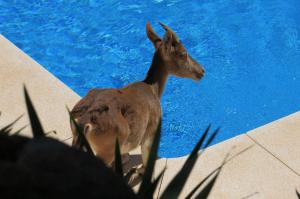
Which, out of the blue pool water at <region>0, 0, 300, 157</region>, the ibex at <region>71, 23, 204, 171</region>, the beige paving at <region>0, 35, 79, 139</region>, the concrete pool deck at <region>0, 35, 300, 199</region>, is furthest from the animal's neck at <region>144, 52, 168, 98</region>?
the blue pool water at <region>0, 0, 300, 157</region>

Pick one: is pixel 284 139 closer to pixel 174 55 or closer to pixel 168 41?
pixel 174 55

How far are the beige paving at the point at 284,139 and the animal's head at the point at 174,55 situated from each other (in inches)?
44.7

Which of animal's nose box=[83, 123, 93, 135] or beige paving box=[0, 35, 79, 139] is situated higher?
Answer: animal's nose box=[83, 123, 93, 135]

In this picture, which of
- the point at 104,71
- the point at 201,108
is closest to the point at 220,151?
the point at 201,108

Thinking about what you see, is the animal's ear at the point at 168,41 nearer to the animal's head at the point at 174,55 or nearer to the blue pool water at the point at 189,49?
the animal's head at the point at 174,55

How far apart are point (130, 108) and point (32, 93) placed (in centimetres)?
251

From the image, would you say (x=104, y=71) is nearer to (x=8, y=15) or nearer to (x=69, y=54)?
(x=69, y=54)

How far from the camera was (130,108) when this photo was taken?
17.1ft

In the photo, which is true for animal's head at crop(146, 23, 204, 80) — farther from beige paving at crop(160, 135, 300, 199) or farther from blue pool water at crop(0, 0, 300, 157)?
blue pool water at crop(0, 0, 300, 157)

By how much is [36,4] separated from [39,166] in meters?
10.3

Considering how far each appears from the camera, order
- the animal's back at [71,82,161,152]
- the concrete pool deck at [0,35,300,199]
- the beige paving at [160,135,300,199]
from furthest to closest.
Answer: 1. the concrete pool deck at [0,35,300,199]
2. the beige paving at [160,135,300,199]
3. the animal's back at [71,82,161,152]

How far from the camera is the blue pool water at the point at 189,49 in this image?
28.9 feet

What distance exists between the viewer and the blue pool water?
8.82 m

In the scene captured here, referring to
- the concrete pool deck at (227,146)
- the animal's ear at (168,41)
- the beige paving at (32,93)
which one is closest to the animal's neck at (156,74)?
the animal's ear at (168,41)
